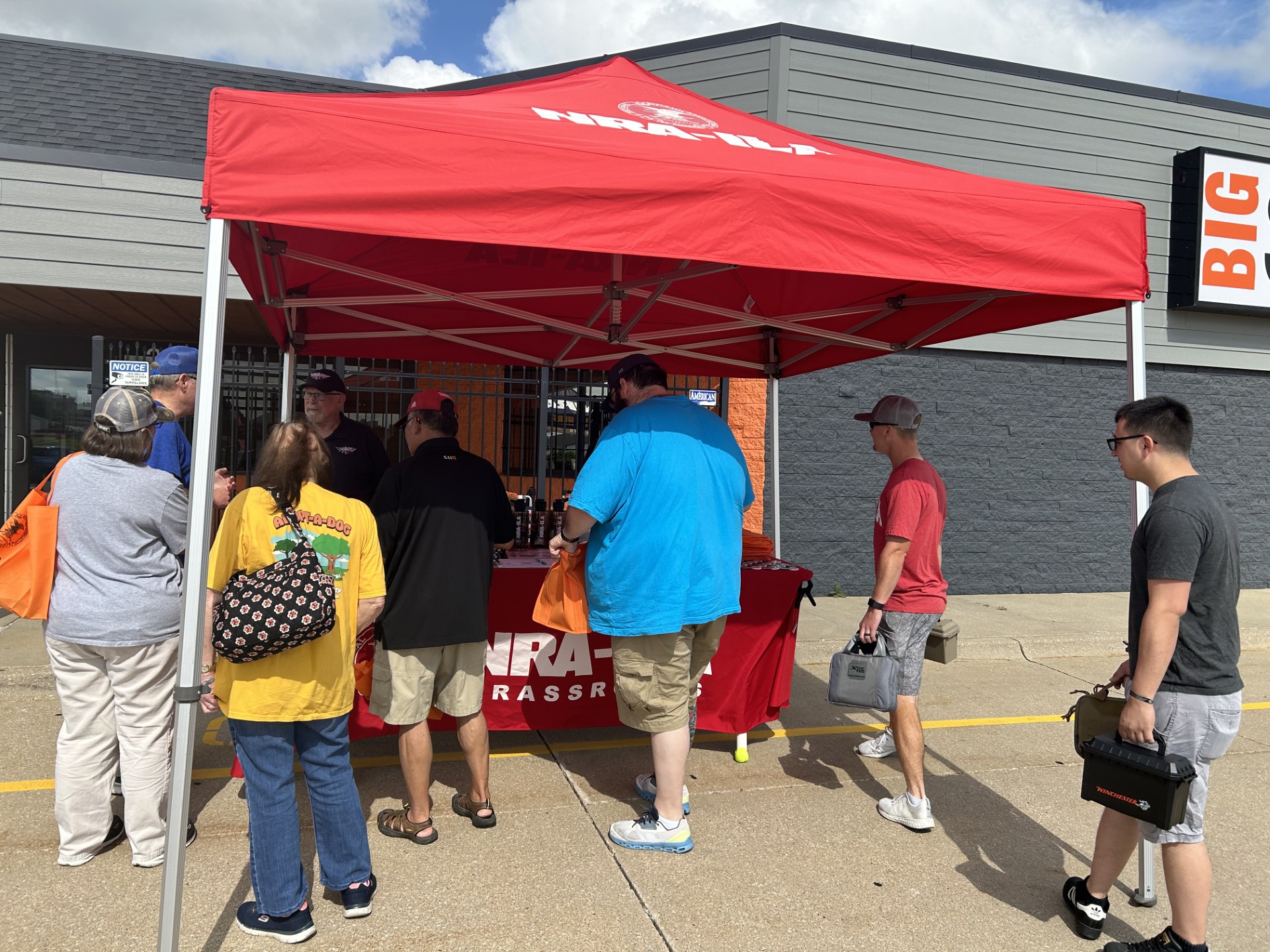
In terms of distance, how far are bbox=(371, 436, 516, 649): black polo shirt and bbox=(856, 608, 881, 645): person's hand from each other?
5.26 feet

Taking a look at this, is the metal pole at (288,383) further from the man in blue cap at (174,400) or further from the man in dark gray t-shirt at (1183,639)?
the man in dark gray t-shirt at (1183,639)

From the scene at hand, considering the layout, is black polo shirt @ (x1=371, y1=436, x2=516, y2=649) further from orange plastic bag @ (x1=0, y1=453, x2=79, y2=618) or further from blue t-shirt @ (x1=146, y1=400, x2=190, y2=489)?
orange plastic bag @ (x1=0, y1=453, x2=79, y2=618)

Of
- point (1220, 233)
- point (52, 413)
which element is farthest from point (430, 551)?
point (1220, 233)

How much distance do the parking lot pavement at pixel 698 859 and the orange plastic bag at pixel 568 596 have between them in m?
0.83

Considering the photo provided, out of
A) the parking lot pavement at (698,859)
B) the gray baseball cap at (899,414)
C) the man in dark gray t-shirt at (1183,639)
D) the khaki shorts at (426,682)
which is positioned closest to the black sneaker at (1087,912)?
the parking lot pavement at (698,859)

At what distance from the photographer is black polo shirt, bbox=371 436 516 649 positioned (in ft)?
10.4

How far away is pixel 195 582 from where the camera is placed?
7.84ft

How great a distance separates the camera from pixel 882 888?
3.07 metres

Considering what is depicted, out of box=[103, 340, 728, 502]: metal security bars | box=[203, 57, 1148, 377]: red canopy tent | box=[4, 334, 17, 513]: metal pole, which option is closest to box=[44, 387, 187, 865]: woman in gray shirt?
box=[203, 57, 1148, 377]: red canopy tent

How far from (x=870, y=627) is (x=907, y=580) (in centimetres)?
28

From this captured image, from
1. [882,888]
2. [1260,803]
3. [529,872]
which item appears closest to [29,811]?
[529,872]

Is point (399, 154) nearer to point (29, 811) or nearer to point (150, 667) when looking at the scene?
point (150, 667)

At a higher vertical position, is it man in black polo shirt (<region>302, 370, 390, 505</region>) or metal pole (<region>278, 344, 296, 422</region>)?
metal pole (<region>278, 344, 296, 422</region>)

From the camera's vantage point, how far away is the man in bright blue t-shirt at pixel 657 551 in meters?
3.15
